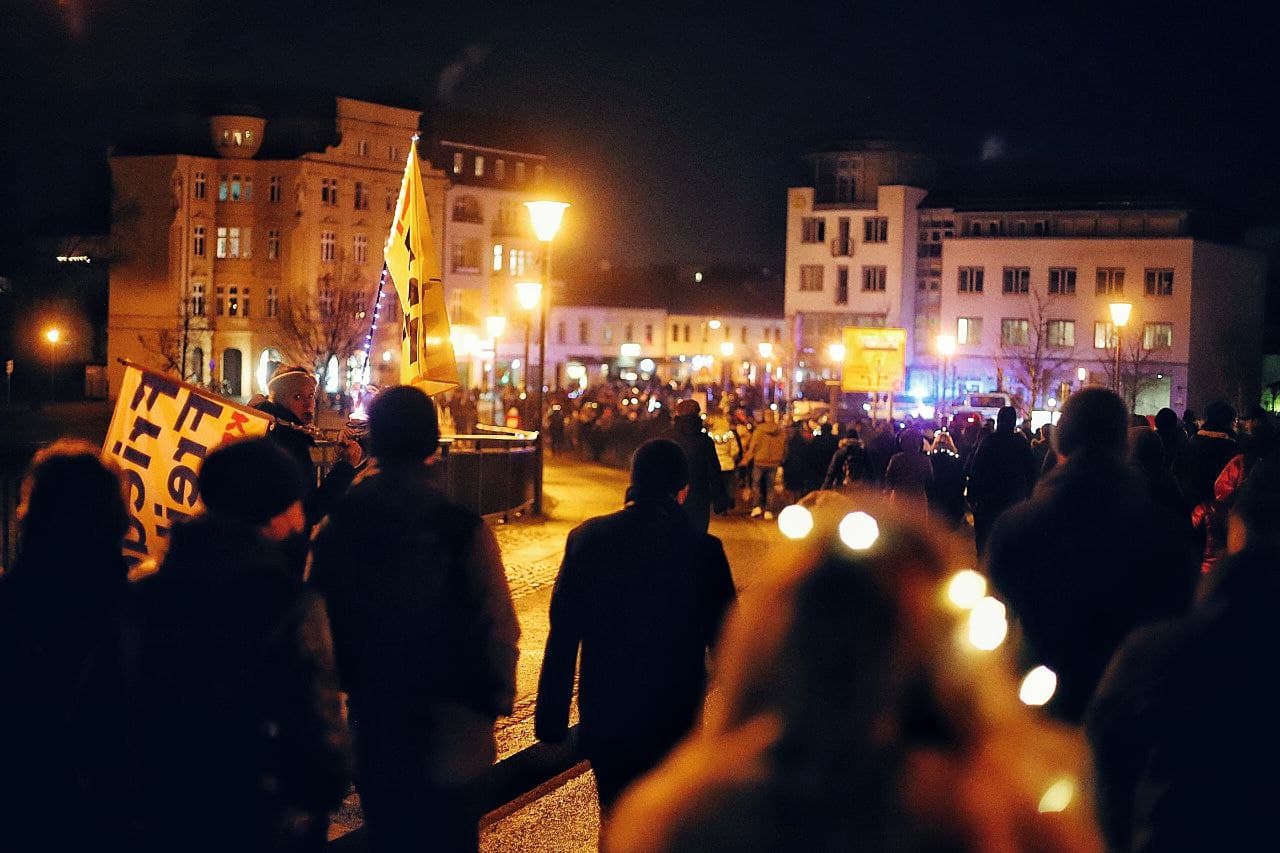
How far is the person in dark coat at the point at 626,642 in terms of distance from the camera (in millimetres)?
5473

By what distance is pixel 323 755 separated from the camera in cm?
397

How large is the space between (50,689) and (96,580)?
31cm

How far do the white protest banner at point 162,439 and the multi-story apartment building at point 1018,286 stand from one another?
2443 inches

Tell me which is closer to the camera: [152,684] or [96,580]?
[152,684]

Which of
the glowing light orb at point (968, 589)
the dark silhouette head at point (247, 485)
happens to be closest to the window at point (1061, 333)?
the glowing light orb at point (968, 589)

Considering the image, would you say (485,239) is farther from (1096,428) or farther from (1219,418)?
(1096,428)

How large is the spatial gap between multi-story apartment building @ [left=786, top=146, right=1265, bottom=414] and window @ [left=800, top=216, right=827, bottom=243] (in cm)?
8

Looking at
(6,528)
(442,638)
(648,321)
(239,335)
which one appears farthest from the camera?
(648,321)

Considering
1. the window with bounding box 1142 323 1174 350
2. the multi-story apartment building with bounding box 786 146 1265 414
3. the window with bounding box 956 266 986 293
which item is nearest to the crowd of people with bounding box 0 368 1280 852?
the multi-story apartment building with bounding box 786 146 1265 414

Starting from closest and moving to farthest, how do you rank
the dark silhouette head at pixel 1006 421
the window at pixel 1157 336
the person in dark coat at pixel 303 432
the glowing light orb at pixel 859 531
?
the glowing light orb at pixel 859 531
the person in dark coat at pixel 303 432
the dark silhouette head at pixel 1006 421
the window at pixel 1157 336

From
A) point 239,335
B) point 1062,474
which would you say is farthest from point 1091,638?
point 239,335

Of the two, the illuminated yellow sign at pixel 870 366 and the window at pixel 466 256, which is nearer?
the illuminated yellow sign at pixel 870 366

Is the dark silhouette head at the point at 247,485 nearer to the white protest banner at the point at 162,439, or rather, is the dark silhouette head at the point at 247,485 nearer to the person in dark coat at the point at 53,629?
the person in dark coat at the point at 53,629

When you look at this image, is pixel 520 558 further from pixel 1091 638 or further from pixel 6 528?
pixel 1091 638
